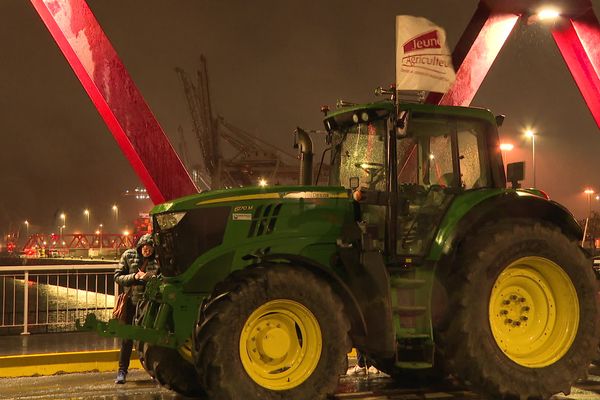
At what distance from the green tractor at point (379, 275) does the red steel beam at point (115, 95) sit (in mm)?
4801

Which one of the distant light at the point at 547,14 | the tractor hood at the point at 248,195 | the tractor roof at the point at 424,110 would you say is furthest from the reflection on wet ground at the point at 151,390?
the distant light at the point at 547,14

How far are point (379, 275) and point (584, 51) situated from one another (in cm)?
946

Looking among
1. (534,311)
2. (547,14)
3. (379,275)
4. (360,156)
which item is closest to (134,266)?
(360,156)

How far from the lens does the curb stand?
314 inches

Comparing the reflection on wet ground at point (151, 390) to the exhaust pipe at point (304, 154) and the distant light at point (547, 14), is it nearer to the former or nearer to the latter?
the exhaust pipe at point (304, 154)

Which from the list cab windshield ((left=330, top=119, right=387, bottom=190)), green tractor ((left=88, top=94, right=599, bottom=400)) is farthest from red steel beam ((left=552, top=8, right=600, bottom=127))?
cab windshield ((left=330, top=119, right=387, bottom=190))

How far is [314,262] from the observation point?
5305mm

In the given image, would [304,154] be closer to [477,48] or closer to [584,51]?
[477,48]

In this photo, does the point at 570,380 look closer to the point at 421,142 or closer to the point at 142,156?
the point at 421,142

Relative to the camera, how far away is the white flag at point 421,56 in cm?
577

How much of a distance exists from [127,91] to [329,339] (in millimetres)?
6439

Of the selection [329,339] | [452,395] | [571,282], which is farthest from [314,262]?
[571,282]

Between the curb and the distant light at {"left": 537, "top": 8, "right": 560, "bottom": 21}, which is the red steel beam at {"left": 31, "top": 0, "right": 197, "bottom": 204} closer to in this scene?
the curb

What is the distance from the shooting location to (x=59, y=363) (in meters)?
8.18
